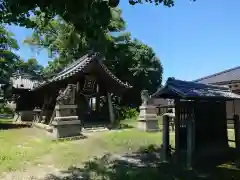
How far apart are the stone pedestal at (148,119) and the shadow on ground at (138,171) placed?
7.23 m

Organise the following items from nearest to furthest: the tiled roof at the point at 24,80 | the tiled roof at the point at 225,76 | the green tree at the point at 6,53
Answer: the green tree at the point at 6,53
the tiled roof at the point at 225,76
the tiled roof at the point at 24,80

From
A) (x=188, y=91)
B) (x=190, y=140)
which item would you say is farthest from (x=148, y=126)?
(x=188, y=91)

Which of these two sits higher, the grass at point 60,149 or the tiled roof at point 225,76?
the tiled roof at point 225,76

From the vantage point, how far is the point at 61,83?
62.1ft

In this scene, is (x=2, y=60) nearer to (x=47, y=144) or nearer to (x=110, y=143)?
(x=47, y=144)

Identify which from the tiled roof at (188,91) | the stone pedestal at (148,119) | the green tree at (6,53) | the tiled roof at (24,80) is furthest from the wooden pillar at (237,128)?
the tiled roof at (24,80)

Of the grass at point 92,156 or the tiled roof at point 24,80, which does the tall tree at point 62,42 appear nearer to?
the tiled roof at point 24,80

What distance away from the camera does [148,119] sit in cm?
1725

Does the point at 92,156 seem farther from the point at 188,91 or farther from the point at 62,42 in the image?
the point at 62,42

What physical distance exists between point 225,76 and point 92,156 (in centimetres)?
1787

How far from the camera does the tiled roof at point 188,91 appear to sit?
8.45 m

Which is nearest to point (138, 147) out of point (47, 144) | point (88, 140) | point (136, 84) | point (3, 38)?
point (88, 140)

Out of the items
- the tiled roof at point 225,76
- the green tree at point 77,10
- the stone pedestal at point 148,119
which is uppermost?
the tiled roof at point 225,76

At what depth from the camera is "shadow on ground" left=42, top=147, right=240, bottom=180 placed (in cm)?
775
